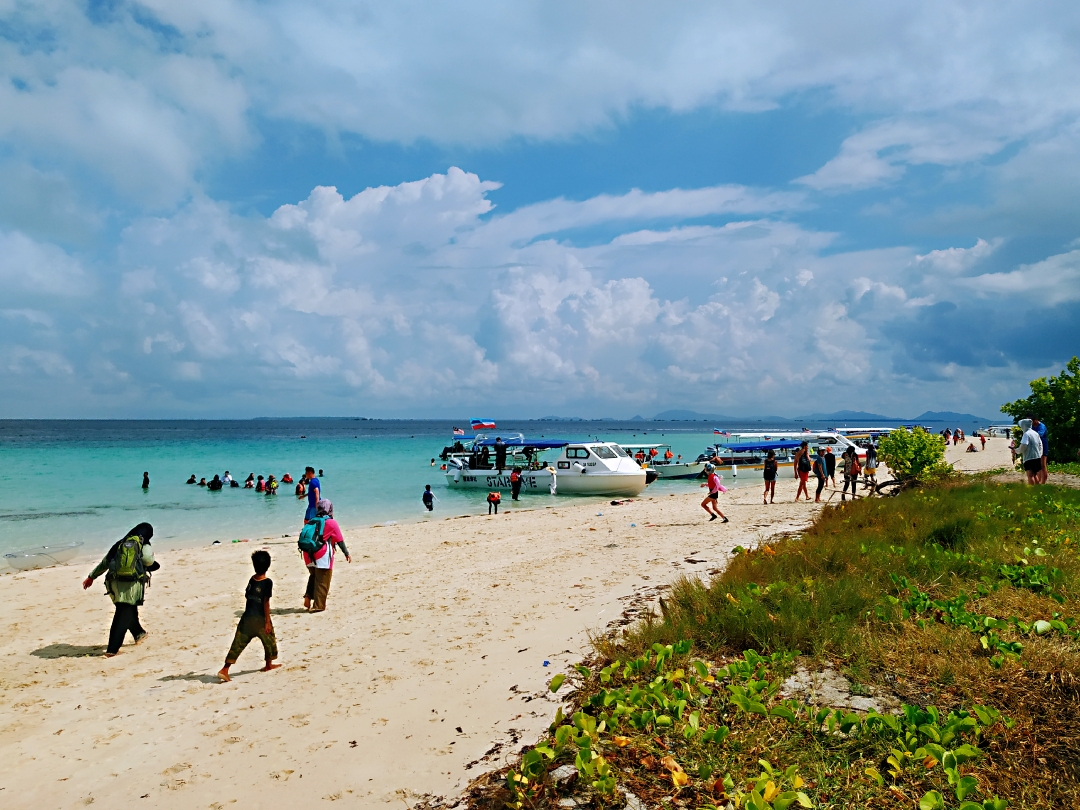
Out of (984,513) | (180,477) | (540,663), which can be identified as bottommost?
(180,477)

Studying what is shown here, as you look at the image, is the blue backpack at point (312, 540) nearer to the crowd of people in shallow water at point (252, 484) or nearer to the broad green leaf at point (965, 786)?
the broad green leaf at point (965, 786)

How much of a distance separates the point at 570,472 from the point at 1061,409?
20202 mm

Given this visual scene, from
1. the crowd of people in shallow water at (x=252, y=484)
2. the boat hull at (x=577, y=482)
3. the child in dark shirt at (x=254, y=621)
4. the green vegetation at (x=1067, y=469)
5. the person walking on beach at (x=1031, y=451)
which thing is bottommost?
the crowd of people in shallow water at (x=252, y=484)

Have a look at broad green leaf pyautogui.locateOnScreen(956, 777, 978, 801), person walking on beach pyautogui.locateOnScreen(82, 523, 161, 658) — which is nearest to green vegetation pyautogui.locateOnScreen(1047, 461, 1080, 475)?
broad green leaf pyautogui.locateOnScreen(956, 777, 978, 801)

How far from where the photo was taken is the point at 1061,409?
2305cm

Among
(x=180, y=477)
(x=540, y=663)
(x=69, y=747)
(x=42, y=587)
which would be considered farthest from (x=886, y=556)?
(x=180, y=477)

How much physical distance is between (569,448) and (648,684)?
30.4 m

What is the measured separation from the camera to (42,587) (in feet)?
44.9

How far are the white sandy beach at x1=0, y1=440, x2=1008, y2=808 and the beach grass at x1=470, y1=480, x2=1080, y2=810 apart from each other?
976 mm

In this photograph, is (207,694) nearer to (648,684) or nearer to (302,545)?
(302,545)

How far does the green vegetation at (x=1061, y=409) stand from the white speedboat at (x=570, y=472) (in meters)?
16.5

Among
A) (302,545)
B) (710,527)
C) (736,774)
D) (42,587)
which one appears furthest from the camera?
(710,527)

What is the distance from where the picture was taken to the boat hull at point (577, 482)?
33.6 meters

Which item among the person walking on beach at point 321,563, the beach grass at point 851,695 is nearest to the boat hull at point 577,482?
the person walking on beach at point 321,563
